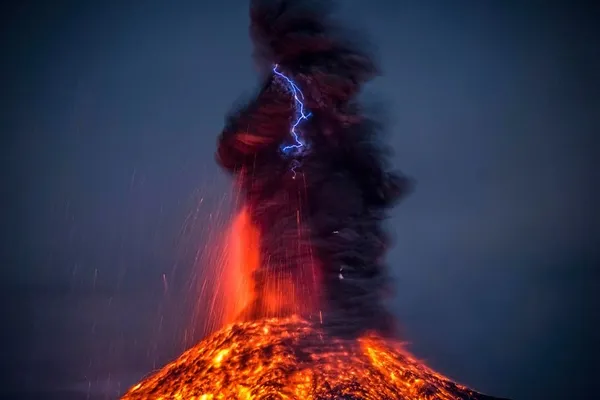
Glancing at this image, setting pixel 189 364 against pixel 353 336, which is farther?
pixel 189 364

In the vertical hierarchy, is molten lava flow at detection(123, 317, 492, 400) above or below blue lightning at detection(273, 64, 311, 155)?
below

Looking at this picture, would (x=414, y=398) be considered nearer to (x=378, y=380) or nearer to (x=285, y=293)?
(x=378, y=380)

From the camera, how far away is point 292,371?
38.9 metres

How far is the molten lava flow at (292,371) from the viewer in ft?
123

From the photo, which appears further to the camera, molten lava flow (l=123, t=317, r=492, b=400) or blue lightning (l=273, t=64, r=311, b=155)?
blue lightning (l=273, t=64, r=311, b=155)

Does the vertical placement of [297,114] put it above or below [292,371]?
above

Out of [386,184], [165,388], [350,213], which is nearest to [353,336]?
[350,213]

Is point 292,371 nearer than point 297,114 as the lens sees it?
Yes

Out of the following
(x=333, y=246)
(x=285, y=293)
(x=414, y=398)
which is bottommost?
(x=414, y=398)

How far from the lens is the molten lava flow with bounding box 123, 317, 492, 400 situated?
3759 cm

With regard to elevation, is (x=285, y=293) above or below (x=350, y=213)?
below

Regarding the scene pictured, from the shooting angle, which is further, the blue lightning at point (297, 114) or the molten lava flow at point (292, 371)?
the blue lightning at point (297, 114)

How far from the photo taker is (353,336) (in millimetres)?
40188

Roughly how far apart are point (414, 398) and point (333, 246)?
12052 millimetres
